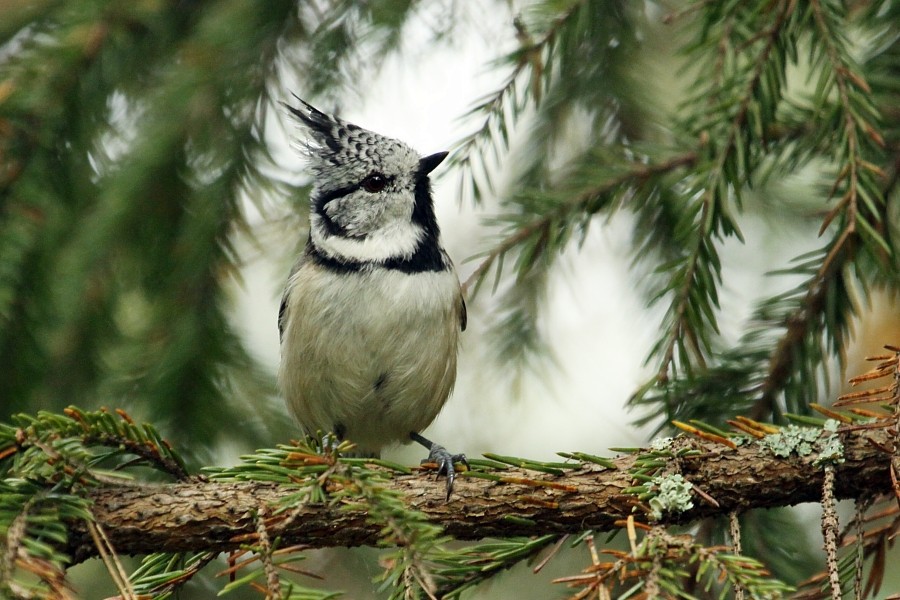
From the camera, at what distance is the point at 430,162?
3582 mm

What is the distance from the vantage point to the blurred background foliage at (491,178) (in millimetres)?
2418

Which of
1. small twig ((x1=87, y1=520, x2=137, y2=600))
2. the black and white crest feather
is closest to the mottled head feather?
the black and white crest feather

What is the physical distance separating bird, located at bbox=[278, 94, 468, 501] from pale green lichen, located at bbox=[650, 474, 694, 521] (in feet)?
4.45

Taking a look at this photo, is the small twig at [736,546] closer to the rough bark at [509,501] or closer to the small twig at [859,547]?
the rough bark at [509,501]

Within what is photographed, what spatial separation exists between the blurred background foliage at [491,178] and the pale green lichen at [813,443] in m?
0.41

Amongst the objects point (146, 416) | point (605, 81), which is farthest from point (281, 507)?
point (605, 81)

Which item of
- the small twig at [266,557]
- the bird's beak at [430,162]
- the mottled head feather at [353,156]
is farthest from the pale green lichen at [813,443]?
the mottled head feather at [353,156]

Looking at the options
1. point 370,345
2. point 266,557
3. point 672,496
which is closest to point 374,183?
point 370,345

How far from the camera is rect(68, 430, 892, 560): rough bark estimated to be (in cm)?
189

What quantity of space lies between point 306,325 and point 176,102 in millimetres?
917

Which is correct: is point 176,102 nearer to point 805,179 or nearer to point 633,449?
point 633,449

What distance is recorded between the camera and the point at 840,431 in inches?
76.1

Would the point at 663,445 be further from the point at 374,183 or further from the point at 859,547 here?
the point at 374,183

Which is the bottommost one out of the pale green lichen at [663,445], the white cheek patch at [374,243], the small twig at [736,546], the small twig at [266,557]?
the small twig at [266,557]
